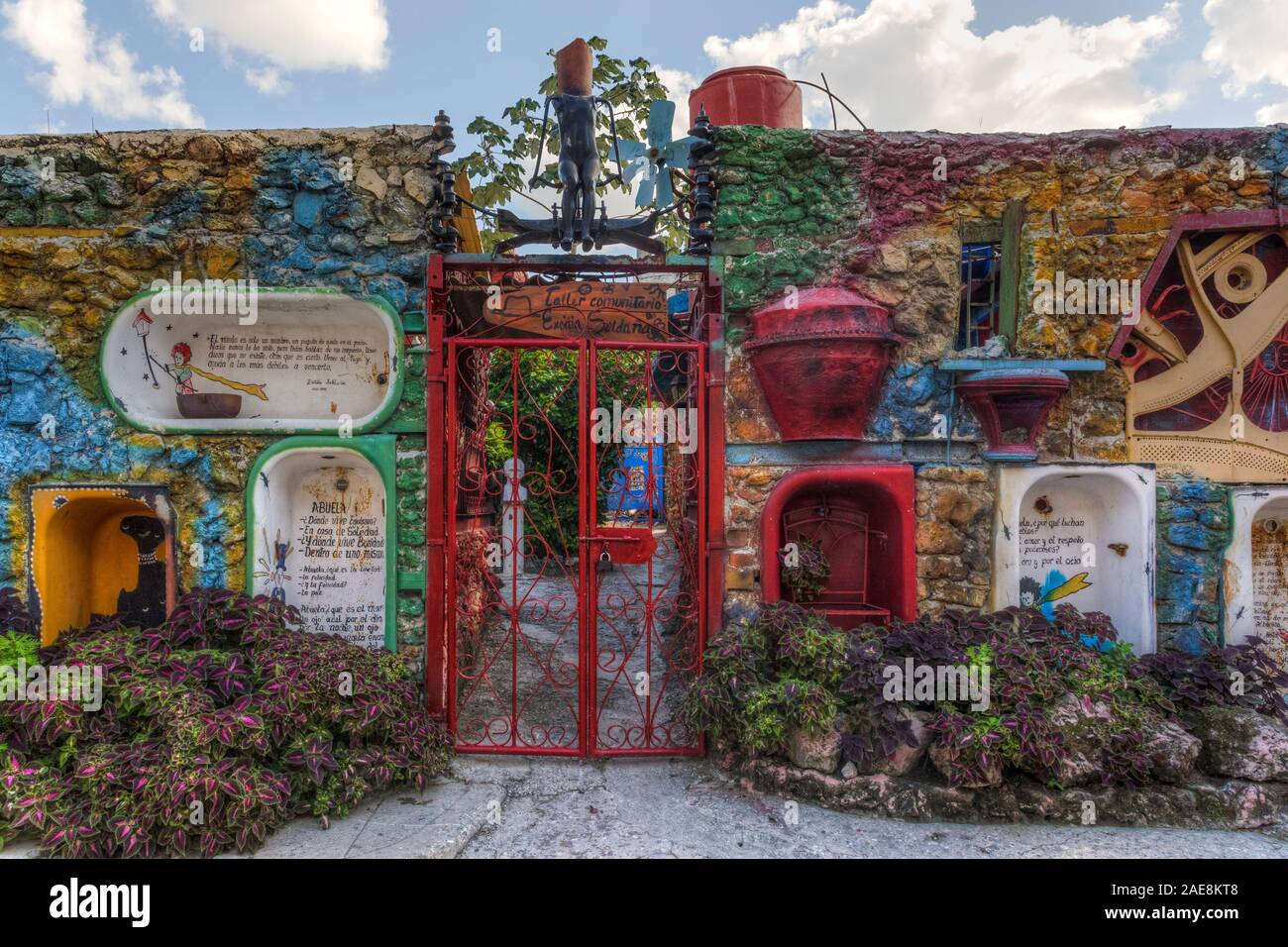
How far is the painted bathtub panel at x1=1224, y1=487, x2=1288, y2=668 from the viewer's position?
4645 mm

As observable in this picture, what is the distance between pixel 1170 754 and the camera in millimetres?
3820

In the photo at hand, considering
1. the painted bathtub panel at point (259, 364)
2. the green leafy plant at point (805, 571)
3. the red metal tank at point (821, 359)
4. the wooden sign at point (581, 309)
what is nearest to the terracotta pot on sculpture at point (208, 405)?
the painted bathtub panel at point (259, 364)

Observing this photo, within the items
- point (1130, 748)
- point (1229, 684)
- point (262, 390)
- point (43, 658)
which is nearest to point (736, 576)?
point (1130, 748)

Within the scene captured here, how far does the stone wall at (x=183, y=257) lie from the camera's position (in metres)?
4.60

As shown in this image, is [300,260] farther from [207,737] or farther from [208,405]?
[207,737]

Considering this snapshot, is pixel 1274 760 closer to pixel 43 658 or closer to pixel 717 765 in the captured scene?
pixel 717 765

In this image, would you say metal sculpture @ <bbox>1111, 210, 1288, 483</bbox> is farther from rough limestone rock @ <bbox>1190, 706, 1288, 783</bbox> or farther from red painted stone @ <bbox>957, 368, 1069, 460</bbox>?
rough limestone rock @ <bbox>1190, 706, 1288, 783</bbox>

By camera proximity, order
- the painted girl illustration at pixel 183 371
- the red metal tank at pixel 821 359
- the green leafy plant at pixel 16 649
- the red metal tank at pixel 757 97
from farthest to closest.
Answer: the red metal tank at pixel 757 97 → the painted girl illustration at pixel 183 371 → the red metal tank at pixel 821 359 → the green leafy plant at pixel 16 649

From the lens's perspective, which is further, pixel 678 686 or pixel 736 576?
pixel 678 686

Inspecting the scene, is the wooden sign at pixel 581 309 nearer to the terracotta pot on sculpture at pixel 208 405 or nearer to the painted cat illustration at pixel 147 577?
the terracotta pot on sculpture at pixel 208 405

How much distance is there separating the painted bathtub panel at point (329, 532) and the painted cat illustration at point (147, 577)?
36.1 inches

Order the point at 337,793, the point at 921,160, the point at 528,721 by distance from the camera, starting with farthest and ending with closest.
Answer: the point at 528,721 → the point at 921,160 → the point at 337,793

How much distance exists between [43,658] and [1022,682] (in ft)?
17.7

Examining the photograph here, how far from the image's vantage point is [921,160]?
471cm
